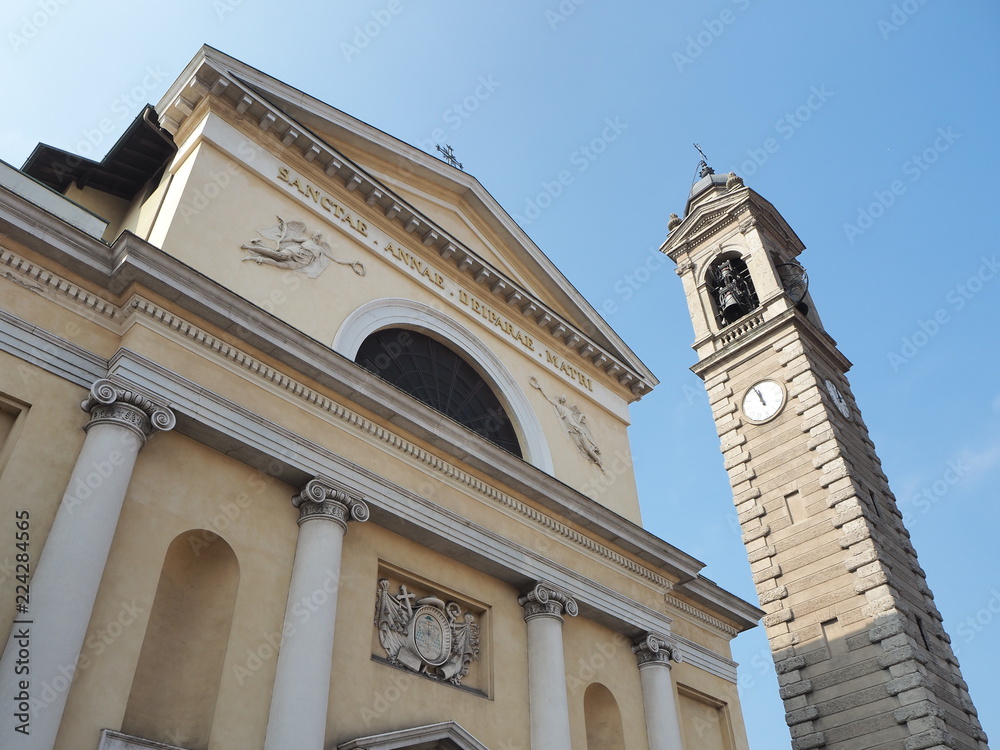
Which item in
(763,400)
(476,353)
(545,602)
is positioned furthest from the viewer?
(763,400)

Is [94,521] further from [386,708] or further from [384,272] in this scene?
[384,272]

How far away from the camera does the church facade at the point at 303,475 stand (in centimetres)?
810

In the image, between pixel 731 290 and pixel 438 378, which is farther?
pixel 731 290

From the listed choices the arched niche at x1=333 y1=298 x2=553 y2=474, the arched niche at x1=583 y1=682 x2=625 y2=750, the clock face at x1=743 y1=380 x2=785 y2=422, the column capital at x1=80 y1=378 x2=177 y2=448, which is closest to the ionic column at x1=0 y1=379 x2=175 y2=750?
the column capital at x1=80 y1=378 x2=177 y2=448

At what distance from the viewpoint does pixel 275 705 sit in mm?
8375

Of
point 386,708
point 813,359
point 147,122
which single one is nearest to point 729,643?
point 386,708

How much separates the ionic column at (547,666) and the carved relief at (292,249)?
17.7 ft

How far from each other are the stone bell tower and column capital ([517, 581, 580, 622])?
9.96 m

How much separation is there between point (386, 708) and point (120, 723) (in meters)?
3.03

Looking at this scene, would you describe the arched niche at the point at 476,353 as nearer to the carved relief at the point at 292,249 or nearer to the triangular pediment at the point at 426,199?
the carved relief at the point at 292,249

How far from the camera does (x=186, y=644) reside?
28.6 feet

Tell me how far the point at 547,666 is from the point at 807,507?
12.6 meters

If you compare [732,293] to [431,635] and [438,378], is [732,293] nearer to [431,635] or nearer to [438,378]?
[438,378]

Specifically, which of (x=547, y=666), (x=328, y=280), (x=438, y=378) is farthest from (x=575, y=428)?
(x=328, y=280)
